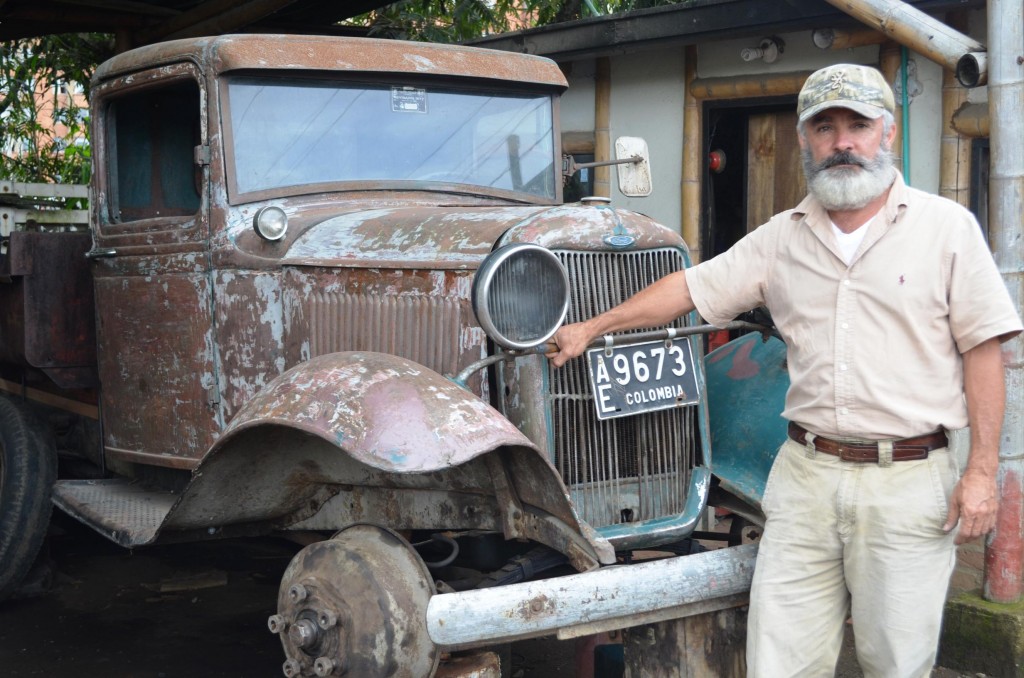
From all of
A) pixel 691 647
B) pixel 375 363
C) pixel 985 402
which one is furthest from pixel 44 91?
pixel 985 402

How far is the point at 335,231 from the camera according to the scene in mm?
3682

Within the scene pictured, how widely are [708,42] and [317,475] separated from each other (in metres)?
4.64

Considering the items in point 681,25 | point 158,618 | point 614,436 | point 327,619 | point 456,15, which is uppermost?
point 456,15

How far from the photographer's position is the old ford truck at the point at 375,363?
289 cm

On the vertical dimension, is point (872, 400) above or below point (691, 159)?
below

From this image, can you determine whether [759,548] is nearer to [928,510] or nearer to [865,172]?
[928,510]

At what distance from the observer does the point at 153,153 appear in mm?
4594

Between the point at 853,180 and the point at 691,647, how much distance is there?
1.29 meters

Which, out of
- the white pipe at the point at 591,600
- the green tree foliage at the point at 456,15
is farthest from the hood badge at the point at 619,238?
the green tree foliage at the point at 456,15

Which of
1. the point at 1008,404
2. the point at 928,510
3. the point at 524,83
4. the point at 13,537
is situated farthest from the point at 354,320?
the point at 1008,404

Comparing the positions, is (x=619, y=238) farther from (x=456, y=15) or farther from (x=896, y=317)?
(x=456, y=15)

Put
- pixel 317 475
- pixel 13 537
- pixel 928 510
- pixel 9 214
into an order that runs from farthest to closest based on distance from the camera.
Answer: pixel 9 214, pixel 13 537, pixel 317 475, pixel 928 510

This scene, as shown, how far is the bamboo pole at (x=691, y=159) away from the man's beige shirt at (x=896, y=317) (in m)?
4.28

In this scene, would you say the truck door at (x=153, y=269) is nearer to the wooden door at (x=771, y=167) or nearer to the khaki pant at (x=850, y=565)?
the khaki pant at (x=850, y=565)
